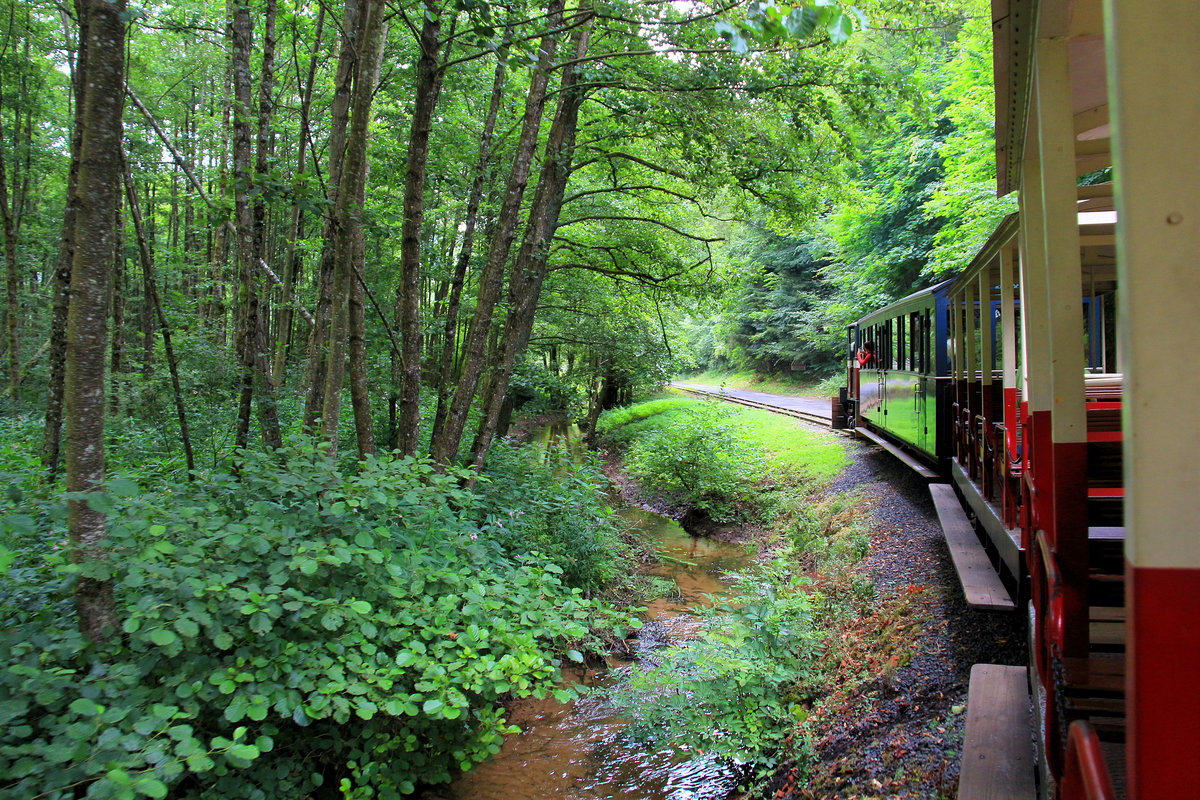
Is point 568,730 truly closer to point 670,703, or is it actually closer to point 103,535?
point 670,703

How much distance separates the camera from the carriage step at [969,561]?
4.50 meters

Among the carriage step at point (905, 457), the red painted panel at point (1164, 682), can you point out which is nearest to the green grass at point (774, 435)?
the carriage step at point (905, 457)

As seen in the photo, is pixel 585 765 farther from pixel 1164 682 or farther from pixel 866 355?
pixel 866 355

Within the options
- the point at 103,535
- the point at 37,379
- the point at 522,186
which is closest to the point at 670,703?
the point at 103,535

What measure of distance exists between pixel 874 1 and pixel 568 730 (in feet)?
28.2

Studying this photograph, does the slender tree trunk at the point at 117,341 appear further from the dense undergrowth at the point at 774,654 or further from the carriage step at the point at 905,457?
the carriage step at the point at 905,457

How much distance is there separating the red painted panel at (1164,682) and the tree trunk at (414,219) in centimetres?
548

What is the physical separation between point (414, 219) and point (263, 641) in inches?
158

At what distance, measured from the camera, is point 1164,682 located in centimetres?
102

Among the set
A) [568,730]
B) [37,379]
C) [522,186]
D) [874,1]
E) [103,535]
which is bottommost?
[568,730]

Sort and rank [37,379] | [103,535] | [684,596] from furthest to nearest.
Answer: [37,379], [684,596], [103,535]

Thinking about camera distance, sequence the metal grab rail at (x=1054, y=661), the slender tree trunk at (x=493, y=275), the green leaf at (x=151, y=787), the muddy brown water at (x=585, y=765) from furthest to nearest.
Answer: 1. the slender tree trunk at (x=493, y=275)
2. the muddy brown water at (x=585, y=765)
3. the green leaf at (x=151, y=787)
4. the metal grab rail at (x=1054, y=661)

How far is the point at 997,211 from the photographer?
12352 millimetres

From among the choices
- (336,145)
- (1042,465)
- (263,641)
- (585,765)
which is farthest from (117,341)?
(1042,465)
